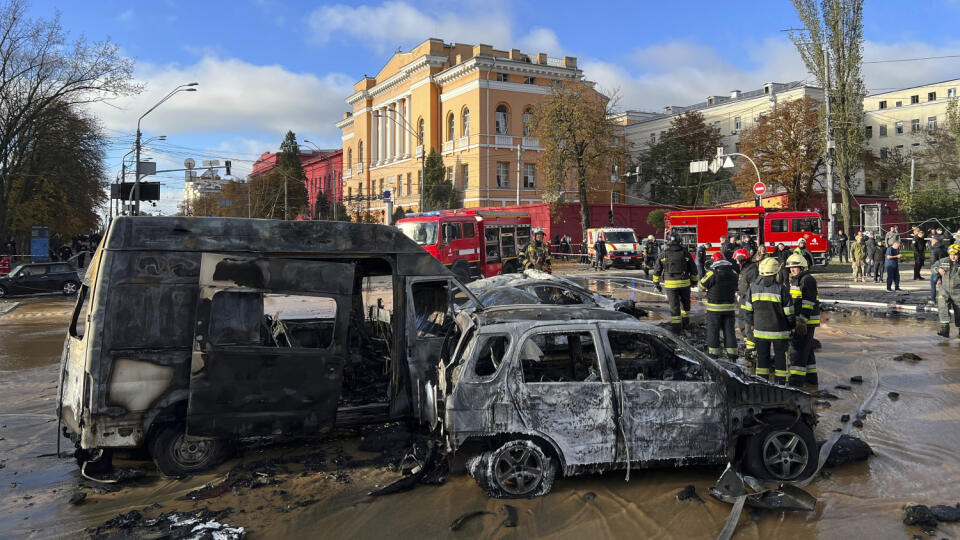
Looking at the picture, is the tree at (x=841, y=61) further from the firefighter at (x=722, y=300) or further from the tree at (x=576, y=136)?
the firefighter at (x=722, y=300)

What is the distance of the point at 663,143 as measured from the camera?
6116 centimetres

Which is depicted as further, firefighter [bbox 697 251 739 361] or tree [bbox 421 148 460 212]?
tree [bbox 421 148 460 212]

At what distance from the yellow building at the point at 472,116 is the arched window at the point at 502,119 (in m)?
0.08

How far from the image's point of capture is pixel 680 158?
195ft

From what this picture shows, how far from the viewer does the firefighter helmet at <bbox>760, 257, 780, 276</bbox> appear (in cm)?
768

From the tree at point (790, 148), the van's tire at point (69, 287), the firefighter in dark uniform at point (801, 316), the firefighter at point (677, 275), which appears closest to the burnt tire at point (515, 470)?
the firefighter in dark uniform at point (801, 316)

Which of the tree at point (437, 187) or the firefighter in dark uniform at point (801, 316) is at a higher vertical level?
the tree at point (437, 187)

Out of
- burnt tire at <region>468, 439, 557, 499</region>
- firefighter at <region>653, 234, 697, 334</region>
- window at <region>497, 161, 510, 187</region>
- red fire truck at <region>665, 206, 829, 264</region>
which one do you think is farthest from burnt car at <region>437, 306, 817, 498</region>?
window at <region>497, 161, 510, 187</region>

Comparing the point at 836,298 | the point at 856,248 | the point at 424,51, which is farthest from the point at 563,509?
the point at 424,51

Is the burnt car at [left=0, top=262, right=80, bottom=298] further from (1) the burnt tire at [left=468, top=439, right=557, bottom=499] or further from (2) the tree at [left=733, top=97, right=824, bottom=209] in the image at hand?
(2) the tree at [left=733, top=97, right=824, bottom=209]

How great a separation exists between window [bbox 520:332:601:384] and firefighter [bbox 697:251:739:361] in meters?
4.64

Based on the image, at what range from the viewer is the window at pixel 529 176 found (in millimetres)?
54812

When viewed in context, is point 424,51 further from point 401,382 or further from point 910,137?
point 401,382

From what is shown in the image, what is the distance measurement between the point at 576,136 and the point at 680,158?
24.6m
